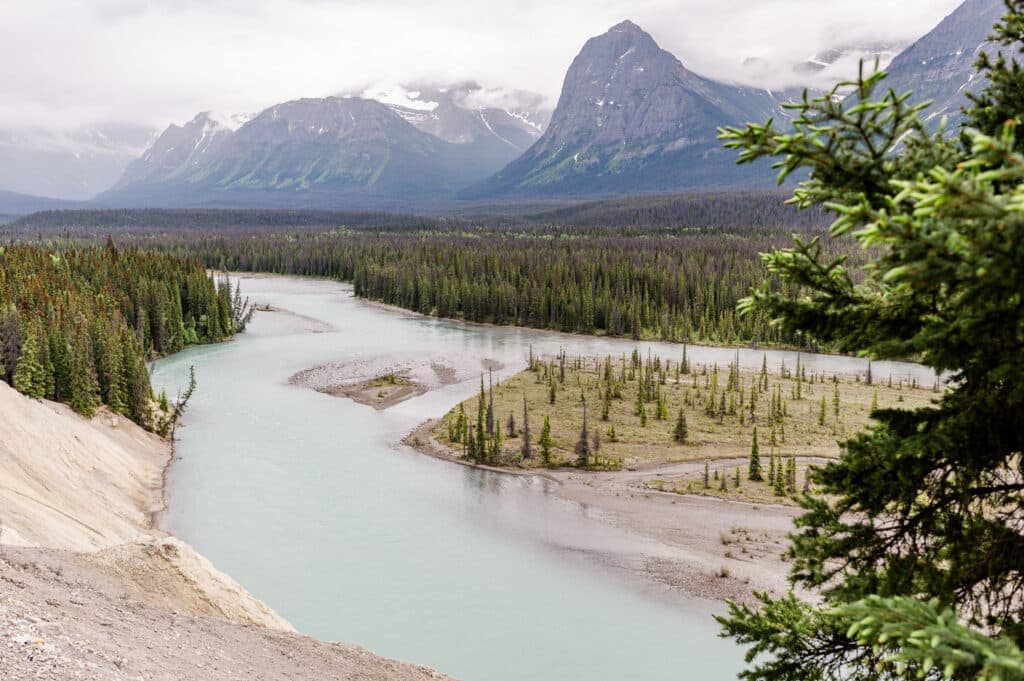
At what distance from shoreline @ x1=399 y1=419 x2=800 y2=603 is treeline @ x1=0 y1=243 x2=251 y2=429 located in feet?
75.5

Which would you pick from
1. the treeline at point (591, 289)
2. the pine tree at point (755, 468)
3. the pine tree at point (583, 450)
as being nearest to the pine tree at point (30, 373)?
the pine tree at point (583, 450)

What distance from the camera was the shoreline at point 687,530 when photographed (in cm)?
3078

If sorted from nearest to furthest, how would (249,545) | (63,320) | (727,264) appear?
(249,545)
(63,320)
(727,264)

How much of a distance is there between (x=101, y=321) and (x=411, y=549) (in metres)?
36.9

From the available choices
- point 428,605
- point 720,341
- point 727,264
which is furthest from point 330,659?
point 727,264

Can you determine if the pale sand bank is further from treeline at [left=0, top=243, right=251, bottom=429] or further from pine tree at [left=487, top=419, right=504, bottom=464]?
pine tree at [left=487, top=419, right=504, bottom=464]

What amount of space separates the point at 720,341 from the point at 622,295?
1931 cm

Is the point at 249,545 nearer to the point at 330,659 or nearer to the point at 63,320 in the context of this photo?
the point at 330,659

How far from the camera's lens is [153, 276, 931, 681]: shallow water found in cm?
A: 2630

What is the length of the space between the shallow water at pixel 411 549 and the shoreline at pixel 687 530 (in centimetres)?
89

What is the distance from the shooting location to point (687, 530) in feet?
118

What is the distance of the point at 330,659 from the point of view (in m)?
18.5

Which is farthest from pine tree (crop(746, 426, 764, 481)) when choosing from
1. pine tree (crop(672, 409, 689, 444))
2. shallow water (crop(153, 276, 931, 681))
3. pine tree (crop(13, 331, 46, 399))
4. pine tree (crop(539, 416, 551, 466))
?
pine tree (crop(13, 331, 46, 399))

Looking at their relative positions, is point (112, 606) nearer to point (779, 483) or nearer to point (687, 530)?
point (687, 530)
